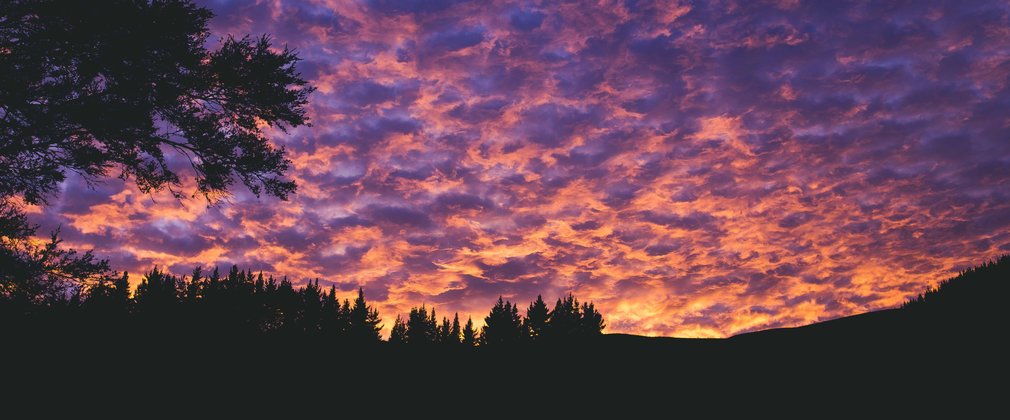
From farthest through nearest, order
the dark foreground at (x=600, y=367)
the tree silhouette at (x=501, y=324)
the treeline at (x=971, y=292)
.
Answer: the tree silhouette at (x=501, y=324) → the treeline at (x=971, y=292) → the dark foreground at (x=600, y=367)

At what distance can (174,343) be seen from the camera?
67.2 feet

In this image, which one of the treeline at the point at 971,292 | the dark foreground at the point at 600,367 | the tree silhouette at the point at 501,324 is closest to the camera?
the dark foreground at the point at 600,367

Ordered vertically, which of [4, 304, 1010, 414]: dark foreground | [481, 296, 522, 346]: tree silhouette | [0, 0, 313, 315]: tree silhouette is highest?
[481, 296, 522, 346]: tree silhouette

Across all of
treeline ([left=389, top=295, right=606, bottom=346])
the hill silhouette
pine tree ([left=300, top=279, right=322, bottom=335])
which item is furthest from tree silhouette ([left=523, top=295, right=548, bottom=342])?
the hill silhouette

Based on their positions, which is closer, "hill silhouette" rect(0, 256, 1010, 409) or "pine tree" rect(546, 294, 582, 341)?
"hill silhouette" rect(0, 256, 1010, 409)

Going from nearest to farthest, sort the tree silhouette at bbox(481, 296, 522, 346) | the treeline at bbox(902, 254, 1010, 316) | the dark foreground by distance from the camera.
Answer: the dark foreground
the treeline at bbox(902, 254, 1010, 316)
the tree silhouette at bbox(481, 296, 522, 346)

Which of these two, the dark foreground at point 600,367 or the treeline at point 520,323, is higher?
the treeline at point 520,323

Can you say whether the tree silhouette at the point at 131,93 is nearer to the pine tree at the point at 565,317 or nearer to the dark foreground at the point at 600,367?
the dark foreground at the point at 600,367

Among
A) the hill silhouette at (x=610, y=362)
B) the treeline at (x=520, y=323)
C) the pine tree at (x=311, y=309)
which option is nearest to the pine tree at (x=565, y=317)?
the treeline at (x=520, y=323)

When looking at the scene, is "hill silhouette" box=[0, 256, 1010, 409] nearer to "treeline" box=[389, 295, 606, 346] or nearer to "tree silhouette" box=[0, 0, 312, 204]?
"tree silhouette" box=[0, 0, 312, 204]

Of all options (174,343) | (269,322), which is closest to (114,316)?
(174,343)

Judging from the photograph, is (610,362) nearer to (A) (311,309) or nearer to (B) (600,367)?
(B) (600,367)

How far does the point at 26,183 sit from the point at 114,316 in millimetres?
10393

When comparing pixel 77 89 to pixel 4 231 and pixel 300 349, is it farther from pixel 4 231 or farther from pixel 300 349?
pixel 300 349
